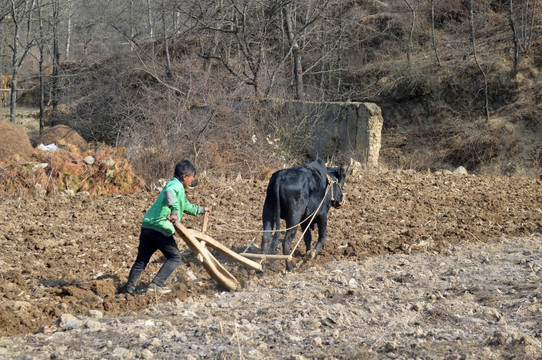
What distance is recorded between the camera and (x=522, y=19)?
1062 inches

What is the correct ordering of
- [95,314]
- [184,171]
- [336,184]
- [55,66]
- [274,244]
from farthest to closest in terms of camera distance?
[55,66]
[336,184]
[274,244]
[184,171]
[95,314]

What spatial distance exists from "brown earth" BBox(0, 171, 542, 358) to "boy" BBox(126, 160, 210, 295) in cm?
30

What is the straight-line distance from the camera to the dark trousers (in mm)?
7074

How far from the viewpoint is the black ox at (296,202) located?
8625mm

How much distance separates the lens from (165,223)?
274 inches

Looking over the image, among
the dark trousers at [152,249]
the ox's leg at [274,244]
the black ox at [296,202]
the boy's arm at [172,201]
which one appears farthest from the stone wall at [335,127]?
the boy's arm at [172,201]

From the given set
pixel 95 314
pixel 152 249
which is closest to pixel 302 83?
pixel 152 249

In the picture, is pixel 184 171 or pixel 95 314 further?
pixel 184 171

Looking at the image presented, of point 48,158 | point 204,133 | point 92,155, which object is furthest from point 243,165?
point 48,158

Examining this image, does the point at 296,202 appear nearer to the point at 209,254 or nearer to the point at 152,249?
the point at 209,254

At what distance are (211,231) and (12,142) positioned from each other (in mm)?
8776

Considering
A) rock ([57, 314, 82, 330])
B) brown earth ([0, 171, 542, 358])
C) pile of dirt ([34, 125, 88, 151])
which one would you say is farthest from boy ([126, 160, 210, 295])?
pile of dirt ([34, 125, 88, 151])

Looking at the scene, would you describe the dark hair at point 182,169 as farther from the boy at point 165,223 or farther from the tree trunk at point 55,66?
the tree trunk at point 55,66

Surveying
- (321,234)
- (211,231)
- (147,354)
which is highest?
(321,234)
